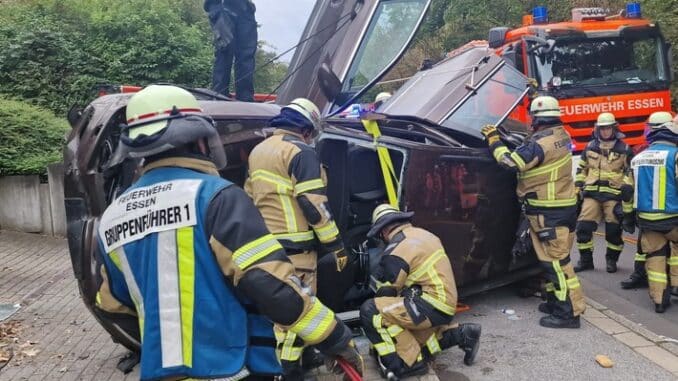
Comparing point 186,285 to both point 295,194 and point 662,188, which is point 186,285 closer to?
point 295,194

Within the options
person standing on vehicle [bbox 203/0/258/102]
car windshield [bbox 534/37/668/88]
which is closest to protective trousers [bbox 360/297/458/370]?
person standing on vehicle [bbox 203/0/258/102]

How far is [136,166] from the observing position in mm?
3510

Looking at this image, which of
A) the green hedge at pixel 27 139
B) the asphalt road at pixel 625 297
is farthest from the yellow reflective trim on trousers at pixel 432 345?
the green hedge at pixel 27 139

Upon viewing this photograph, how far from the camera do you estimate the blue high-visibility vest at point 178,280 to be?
6.24ft

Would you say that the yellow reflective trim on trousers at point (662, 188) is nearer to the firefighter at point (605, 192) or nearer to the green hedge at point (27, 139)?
the firefighter at point (605, 192)

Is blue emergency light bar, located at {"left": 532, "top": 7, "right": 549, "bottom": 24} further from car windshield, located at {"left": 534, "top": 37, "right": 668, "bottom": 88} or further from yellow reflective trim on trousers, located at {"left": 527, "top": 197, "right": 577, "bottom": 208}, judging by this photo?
yellow reflective trim on trousers, located at {"left": 527, "top": 197, "right": 577, "bottom": 208}

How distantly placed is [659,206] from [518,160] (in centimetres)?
156

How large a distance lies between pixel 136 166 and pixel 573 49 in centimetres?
738

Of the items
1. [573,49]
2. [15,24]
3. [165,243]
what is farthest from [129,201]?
[15,24]

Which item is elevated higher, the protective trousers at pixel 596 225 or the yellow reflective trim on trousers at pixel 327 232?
the yellow reflective trim on trousers at pixel 327 232

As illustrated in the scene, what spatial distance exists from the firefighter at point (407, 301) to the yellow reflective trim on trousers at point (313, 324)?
1.78 metres

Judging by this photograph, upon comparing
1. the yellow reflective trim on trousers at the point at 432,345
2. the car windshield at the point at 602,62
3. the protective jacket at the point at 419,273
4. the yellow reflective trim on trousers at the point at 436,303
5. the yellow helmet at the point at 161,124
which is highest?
the car windshield at the point at 602,62

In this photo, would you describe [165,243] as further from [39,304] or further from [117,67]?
[117,67]

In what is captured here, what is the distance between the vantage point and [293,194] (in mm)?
3873
